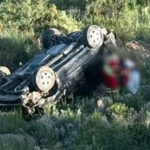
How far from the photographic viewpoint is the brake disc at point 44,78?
10.7 m

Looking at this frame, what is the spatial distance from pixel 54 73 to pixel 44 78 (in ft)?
0.96

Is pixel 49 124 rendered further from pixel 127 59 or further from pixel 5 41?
pixel 5 41

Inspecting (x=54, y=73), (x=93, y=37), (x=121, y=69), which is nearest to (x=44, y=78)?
(x=54, y=73)

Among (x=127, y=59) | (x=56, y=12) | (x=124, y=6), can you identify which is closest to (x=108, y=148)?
(x=127, y=59)

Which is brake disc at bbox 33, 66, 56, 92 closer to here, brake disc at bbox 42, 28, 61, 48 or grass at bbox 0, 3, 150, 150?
grass at bbox 0, 3, 150, 150

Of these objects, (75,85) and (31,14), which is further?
(31,14)

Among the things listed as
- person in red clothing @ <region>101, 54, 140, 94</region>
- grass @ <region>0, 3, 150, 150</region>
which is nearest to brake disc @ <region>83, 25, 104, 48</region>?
grass @ <region>0, 3, 150, 150</region>

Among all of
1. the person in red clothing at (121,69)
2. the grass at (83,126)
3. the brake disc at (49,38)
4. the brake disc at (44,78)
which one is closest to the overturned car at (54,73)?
the brake disc at (44,78)

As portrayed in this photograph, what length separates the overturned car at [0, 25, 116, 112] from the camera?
10.7m

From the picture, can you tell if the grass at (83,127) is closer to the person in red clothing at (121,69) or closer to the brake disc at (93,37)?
the person in red clothing at (121,69)

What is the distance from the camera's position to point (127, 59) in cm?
757

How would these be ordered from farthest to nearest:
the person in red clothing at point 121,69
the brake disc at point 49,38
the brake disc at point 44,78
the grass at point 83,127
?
the brake disc at point 49,38 < the brake disc at point 44,78 < the grass at point 83,127 < the person in red clothing at point 121,69

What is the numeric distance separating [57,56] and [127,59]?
13.8 feet

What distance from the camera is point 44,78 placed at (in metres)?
10.8
